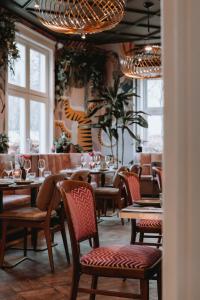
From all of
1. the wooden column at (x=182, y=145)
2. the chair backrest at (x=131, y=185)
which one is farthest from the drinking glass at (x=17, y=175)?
the wooden column at (x=182, y=145)

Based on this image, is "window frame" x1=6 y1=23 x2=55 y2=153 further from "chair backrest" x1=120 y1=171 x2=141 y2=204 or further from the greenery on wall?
"chair backrest" x1=120 y1=171 x2=141 y2=204

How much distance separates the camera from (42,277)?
351cm

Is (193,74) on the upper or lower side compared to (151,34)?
lower

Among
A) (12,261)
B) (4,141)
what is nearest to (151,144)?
(4,141)

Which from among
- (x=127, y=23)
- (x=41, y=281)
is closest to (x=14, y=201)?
(x=41, y=281)

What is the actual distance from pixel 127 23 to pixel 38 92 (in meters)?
2.19

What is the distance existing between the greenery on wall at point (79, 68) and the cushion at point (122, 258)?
6.72 metres

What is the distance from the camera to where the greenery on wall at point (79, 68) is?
8836mm

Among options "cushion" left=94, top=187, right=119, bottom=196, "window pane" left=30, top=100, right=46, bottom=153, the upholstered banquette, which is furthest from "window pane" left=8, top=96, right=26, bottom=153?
"cushion" left=94, top=187, right=119, bottom=196

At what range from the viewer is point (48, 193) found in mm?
3791

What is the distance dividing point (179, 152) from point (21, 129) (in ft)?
24.3

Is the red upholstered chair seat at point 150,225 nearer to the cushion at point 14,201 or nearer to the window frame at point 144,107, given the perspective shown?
the cushion at point 14,201

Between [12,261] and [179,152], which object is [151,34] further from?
[179,152]

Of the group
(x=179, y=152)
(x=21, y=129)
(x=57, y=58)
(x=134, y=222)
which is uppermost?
(x=57, y=58)
